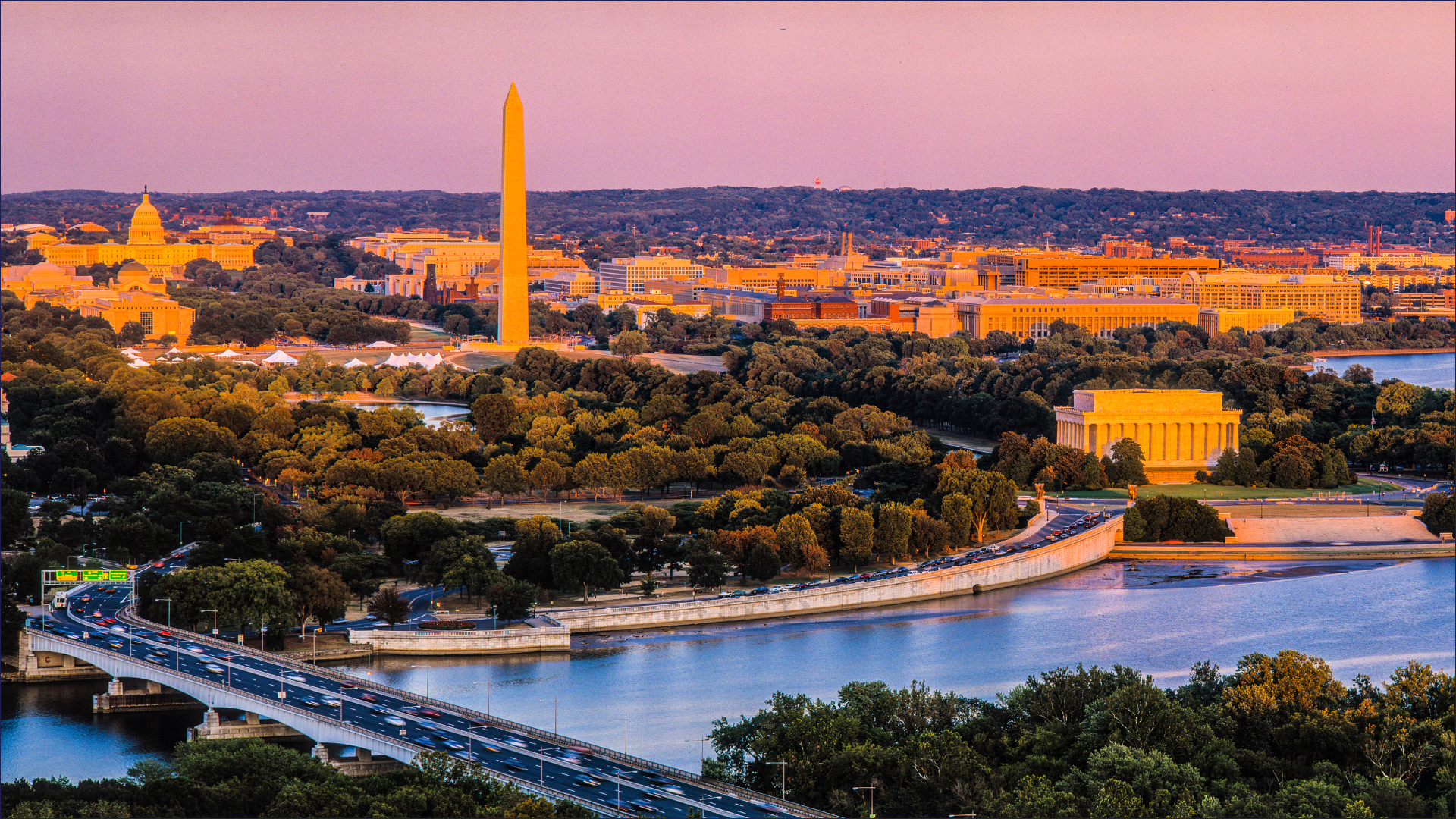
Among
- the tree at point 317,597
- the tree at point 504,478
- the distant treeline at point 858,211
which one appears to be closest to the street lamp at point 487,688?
the tree at point 317,597

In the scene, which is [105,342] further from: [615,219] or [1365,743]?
Answer: [615,219]

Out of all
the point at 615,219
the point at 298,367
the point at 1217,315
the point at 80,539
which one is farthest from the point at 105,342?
the point at 615,219

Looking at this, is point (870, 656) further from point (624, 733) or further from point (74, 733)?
point (74, 733)

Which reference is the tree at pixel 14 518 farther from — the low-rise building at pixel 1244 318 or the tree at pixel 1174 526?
the low-rise building at pixel 1244 318

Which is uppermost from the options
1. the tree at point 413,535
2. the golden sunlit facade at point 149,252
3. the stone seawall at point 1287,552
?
the golden sunlit facade at point 149,252

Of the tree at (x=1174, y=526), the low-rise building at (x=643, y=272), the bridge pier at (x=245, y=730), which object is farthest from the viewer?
the low-rise building at (x=643, y=272)

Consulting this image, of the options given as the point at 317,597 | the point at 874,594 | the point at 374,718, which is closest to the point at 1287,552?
the point at 874,594
